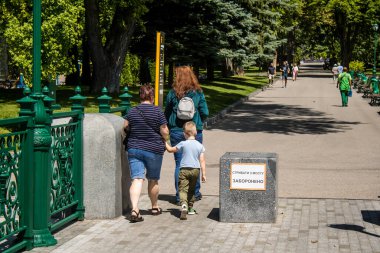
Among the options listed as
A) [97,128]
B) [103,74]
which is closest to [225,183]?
[97,128]

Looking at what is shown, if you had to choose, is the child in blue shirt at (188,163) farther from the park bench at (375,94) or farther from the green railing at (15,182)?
the park bench at (375,94)

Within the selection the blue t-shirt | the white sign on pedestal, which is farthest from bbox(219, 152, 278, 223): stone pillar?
the blue t-shirt

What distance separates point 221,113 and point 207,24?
1325cm

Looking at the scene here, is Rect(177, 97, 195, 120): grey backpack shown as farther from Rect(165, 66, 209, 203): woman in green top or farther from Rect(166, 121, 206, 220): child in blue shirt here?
Rect(166, 121, 206, 220): child in blue shirt

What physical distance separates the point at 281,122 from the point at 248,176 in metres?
17.4

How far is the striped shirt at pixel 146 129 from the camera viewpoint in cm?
934

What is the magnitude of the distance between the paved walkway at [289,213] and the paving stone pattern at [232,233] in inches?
0.4

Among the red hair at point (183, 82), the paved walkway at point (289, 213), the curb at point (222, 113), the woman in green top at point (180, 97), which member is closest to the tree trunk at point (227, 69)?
the curb at point (222, 113)

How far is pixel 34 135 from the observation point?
299 inches

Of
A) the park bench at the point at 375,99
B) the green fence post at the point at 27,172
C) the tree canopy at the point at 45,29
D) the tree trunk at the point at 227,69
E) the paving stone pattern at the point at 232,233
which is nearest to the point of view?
the green fence post at the point at 27,172

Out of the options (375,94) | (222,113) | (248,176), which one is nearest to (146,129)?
(248,176)

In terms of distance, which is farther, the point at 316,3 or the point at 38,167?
the point at 316,3

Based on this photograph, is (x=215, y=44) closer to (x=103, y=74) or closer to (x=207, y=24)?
(x=207, y=24)

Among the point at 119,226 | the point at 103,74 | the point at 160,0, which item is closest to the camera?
the point at 119,226
